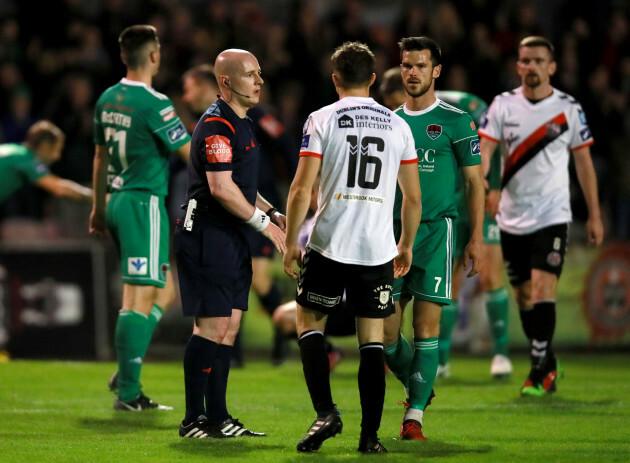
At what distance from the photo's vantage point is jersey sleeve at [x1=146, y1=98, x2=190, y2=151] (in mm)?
7883

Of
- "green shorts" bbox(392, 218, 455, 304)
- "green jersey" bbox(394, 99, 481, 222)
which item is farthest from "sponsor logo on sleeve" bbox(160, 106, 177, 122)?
"green shorts" bbox(392, 218, 455, 304)

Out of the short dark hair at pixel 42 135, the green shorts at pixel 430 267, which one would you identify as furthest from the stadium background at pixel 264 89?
the green shorts at pixel 430 267

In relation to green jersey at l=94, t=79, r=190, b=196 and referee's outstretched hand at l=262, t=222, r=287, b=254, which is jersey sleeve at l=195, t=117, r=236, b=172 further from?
green jersey at l=94, t=79, r=190, b=196

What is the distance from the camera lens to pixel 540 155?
8789 mm

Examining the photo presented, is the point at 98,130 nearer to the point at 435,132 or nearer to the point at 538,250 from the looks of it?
the point at 435,132

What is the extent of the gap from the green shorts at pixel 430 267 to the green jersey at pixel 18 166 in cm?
Result: 553

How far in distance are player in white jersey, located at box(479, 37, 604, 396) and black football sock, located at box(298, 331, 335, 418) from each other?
3215 mm

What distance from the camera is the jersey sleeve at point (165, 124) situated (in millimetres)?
7883

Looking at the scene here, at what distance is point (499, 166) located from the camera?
9.41 m

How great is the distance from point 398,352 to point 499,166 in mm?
2979

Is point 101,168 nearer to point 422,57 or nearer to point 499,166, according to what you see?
point 422,57

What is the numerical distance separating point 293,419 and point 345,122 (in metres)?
2.52

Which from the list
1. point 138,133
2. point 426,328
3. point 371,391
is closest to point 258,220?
point 371,391

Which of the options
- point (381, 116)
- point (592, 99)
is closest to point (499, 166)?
point (381, 116)
